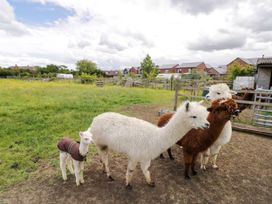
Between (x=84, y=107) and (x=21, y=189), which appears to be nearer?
(x=21, y=189)

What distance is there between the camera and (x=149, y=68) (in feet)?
138

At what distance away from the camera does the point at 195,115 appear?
2371 mm

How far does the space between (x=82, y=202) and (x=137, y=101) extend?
8.62 m

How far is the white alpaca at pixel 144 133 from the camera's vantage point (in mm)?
2430

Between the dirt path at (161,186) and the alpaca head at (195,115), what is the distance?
1262 millimetres

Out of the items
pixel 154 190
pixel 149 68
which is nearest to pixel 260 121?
pixel 154 190

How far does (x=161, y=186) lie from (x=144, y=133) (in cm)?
103

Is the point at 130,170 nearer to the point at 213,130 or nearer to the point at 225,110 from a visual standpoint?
the point at 213,130

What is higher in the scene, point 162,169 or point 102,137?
point 102,137

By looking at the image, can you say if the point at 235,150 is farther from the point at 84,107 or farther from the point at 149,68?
the point at 149,68

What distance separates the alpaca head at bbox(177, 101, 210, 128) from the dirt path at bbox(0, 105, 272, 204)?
1.26 m

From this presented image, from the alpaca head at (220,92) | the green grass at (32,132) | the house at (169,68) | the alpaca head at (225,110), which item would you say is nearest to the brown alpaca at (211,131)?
the alpaca head at (225,110)

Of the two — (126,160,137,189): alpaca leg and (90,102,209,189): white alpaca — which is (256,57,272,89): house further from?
(126,160,137,189): alpaca leg

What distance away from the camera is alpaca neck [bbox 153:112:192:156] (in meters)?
2.52
